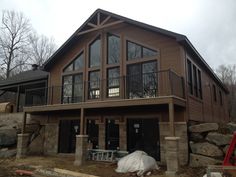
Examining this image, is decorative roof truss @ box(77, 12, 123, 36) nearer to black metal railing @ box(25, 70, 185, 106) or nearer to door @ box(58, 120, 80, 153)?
black metal railing @ box(25, 70, 185, 106)

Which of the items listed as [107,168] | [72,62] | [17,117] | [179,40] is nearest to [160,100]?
[179,40]

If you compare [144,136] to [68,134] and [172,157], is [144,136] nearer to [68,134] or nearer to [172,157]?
[172,157]

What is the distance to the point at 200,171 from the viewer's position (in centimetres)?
861

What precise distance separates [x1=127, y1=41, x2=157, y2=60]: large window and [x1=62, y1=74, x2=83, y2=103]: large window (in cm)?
352

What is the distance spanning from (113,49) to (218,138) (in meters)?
7.17

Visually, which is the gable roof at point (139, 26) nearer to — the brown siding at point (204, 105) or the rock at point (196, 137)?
the brown siding at point (204, 105)

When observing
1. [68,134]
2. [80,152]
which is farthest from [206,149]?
[68,134]

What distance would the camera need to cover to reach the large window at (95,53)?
535 inches

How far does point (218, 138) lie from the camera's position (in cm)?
929

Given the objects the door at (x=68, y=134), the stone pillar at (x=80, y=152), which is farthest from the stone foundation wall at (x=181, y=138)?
the door at (x=68, y=134)

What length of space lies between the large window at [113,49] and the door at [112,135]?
338 cm

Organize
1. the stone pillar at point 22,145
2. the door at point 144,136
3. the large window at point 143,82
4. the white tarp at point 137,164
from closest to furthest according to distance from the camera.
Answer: the white tarp at point 137,164 → the door at point 144,136 → the large window at point 143,82 → the stone pillar at point 22,145

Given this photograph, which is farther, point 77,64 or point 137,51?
point 77,64

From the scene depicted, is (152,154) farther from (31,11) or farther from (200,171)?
(31,11)
